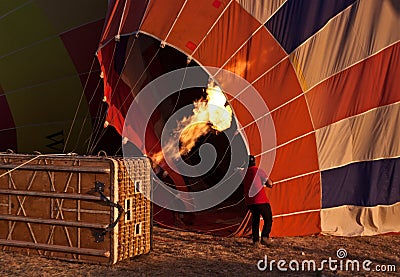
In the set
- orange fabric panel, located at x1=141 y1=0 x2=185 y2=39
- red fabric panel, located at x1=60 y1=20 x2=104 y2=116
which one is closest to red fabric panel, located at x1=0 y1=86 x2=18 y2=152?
red fabric panel, located at x1=60 y1=20 x2=104 y2=116

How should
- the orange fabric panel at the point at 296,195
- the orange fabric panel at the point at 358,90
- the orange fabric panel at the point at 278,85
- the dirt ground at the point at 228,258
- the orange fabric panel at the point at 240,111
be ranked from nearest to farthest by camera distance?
the dirt ground at the point at 228,258 < the orange fabric panel at the point at 240,111 < the orange fabric panel at the point at 278,85 < the orange fabric panel at the point at 296,195 < the orange fabric panel at the point at 358,90

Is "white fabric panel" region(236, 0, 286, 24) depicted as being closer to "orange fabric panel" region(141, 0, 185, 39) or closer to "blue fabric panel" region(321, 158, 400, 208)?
"orange fabric panel" region(141, 0, 185, 39)

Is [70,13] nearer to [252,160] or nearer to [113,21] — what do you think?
[113,21]

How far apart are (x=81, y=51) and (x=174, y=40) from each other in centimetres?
276

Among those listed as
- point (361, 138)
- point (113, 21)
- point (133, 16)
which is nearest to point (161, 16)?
point (133, 16)

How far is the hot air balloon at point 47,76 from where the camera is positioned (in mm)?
8625

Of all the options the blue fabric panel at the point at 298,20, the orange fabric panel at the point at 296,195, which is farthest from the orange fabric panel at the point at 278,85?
the orange fabric panel at the point at 296,195

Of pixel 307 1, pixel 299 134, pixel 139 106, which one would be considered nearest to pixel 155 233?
pixel 139 106

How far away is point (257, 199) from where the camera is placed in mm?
6340

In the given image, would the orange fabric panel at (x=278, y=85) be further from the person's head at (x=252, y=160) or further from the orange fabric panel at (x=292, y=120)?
the person's head at (x=252, y=160)

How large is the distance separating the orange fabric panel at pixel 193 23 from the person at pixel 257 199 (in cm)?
130

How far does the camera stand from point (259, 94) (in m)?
6.49

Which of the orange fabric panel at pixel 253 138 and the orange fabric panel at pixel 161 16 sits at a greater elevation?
the orange fabric panel at pixel 161 16

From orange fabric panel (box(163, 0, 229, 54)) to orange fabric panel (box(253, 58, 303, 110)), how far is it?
76cm
